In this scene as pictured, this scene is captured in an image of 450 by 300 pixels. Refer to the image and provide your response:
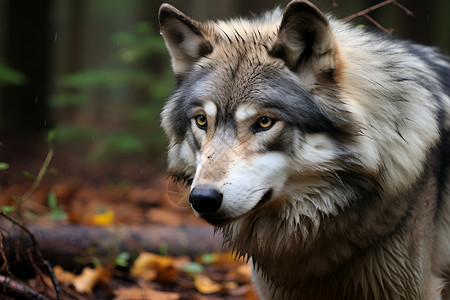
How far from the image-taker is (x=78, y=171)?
410 inches

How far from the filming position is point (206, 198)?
2443 millimetres

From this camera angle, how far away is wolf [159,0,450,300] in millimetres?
2699

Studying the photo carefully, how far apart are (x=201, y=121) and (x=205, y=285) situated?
1.92m

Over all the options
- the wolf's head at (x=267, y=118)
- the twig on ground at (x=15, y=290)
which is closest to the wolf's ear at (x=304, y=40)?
the wolf's head at (x=267, y=118)

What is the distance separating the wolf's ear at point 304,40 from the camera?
103 inches

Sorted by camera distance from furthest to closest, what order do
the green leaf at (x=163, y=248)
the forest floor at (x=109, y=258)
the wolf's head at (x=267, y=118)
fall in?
the green leaf at (x=163, y=248) < the forest floor at (x=109, y=258) < the wolf's head at (x=267, y=118)

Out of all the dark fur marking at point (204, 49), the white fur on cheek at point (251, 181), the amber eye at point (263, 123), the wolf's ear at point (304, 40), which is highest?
the wolf's ear at point (304, 40)

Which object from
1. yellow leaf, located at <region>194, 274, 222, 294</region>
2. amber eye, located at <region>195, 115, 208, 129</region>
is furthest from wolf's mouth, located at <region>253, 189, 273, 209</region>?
yellow leaf, located at <region>194, 274, 222, 294</region>

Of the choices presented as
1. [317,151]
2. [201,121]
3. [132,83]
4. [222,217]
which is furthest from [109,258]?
[132,83]

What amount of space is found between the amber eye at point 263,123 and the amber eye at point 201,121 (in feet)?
1.17

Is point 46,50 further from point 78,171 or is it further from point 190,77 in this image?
point 190,77

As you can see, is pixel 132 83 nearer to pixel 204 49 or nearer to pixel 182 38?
pixel 182 38

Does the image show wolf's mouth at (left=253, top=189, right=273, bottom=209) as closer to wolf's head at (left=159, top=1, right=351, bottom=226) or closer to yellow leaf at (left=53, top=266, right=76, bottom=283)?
wolf's head at (left=159, top=1, right=351, bottom=226)

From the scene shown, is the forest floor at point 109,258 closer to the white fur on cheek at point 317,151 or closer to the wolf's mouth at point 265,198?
the wolf's mouth at point 265,198
